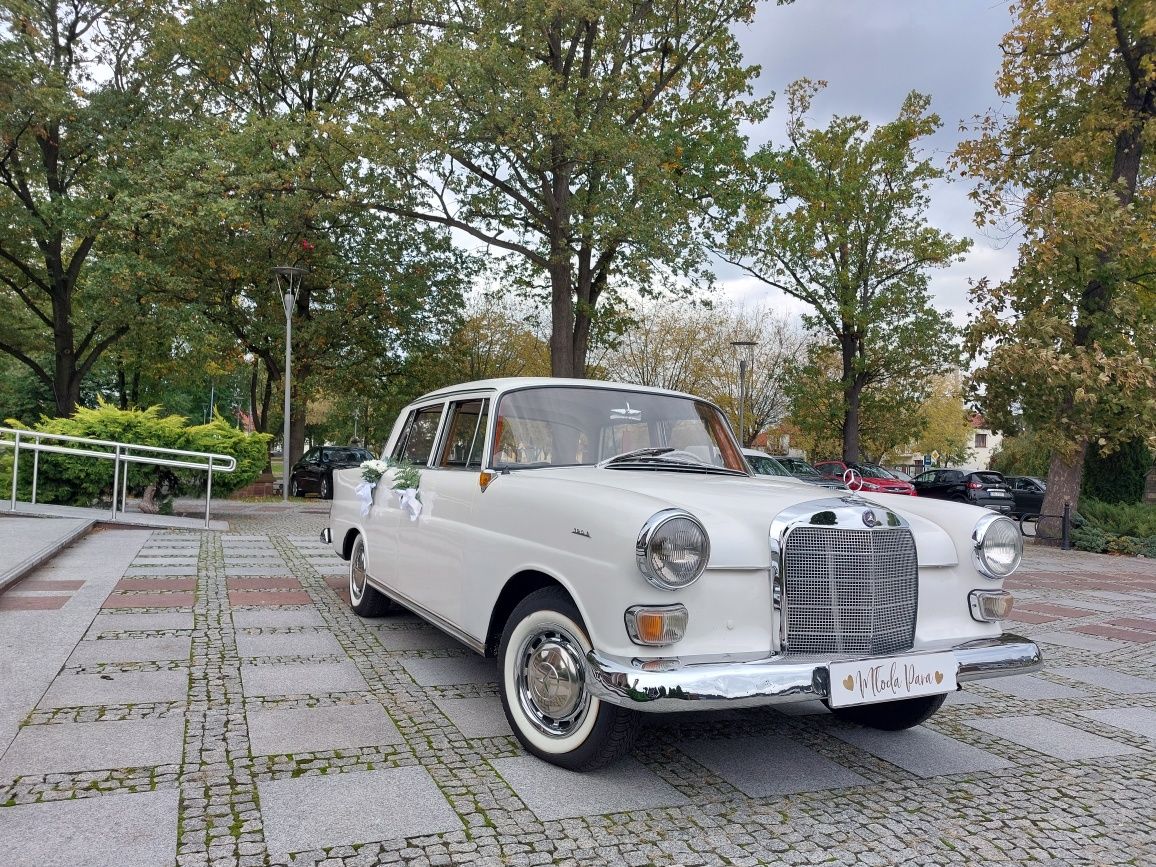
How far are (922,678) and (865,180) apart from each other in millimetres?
25449

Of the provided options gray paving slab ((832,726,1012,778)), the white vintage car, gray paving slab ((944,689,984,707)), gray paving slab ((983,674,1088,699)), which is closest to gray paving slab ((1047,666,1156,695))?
gray paving slab ((983,674,1088,699))

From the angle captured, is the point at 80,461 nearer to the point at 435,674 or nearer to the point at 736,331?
the point at 435,674

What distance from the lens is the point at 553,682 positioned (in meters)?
3.43

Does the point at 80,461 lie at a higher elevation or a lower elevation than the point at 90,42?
lower

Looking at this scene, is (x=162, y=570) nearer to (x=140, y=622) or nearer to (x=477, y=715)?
(x=140, y=622)

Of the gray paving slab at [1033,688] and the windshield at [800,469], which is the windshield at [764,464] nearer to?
the windshield at [800,469]

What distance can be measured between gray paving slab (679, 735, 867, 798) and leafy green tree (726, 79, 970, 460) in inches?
872

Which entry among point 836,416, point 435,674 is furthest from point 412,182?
point 836,416

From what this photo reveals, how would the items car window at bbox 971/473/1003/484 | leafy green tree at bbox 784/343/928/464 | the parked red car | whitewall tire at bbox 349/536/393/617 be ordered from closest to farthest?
whitewall tire at bbox 349/536/393/617
the parked red car
car window at bbox 971/473/1003/484
leafy green tree at bbox 784/343/928/464

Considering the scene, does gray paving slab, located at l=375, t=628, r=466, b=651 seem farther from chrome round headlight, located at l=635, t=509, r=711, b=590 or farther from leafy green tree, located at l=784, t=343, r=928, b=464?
leafy green tree, located at l=784, t=343, r=928, b=464

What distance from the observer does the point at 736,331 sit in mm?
38219

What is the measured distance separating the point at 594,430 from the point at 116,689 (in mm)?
2862

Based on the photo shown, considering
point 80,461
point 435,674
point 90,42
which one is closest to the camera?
point 435,674

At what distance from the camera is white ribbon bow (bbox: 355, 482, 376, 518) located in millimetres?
5797
